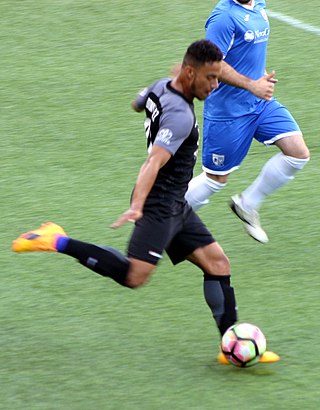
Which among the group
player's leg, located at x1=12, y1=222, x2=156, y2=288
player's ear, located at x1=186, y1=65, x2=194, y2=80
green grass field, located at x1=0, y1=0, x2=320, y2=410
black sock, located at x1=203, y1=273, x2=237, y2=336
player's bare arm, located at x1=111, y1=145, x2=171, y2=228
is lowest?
green grass field, located at x1=0, y1=0, x2=320, y2=410

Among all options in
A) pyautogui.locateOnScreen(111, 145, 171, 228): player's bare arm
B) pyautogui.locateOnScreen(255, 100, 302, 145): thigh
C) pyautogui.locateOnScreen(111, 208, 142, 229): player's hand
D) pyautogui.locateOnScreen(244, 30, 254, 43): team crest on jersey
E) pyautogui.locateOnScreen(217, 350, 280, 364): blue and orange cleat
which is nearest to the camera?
pyautogui.locateOnScreen(111, 208, 142, 229): player's hand

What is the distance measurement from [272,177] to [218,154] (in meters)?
0.46

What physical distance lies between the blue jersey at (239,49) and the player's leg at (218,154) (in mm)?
84

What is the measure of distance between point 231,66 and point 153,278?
1720 mm

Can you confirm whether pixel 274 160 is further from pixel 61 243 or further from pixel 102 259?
pixel 61 243

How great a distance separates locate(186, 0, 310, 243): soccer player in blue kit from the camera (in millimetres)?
8336

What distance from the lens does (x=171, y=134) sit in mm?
6266

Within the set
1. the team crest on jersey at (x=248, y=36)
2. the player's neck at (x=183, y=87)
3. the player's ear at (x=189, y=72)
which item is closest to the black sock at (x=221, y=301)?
the player's neck at (x=183, y=87)

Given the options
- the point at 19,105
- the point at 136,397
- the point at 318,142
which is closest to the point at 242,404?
the point at 136,397

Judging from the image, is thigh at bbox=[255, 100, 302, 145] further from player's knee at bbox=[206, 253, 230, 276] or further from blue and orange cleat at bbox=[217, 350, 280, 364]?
blue and orange cleat at bbox=[217, 350, 280, 364]

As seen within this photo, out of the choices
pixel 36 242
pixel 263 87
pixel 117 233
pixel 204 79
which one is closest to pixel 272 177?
pixel 263 87

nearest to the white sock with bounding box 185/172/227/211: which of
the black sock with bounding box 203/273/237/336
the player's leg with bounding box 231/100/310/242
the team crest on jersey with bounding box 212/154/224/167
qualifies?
the team crest on jersey with bounding box 212/154/224/167

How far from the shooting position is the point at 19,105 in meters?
11.7

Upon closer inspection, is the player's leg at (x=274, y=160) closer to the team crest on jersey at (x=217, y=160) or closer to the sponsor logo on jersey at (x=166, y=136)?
the team crest on jersey at (x=217, y=160)
